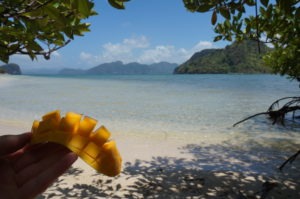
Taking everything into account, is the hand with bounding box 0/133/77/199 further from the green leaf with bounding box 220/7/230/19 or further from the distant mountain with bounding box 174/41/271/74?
the distant mountain with bounding box 174/41/271/74

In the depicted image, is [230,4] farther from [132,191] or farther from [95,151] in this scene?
[132,191]

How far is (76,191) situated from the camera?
5.25 m

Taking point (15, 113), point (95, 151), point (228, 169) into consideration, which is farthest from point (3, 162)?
point (15, 113)

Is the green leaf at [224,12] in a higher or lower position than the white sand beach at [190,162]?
higher

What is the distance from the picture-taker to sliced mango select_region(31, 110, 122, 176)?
945 mm

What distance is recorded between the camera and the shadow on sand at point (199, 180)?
5160 mm

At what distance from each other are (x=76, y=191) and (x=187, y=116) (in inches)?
422

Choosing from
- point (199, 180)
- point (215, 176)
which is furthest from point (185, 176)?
point (215, 176)

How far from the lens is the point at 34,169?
3.11ft

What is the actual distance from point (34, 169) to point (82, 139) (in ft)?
0.55

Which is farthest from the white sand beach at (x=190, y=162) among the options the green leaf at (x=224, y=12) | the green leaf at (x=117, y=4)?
the green leaf at (x=117, y=4)

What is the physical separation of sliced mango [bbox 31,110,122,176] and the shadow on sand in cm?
424

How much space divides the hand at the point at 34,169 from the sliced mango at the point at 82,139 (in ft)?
0.09

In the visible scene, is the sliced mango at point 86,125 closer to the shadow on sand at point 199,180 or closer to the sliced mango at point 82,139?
the sliced mango at point 82,139
